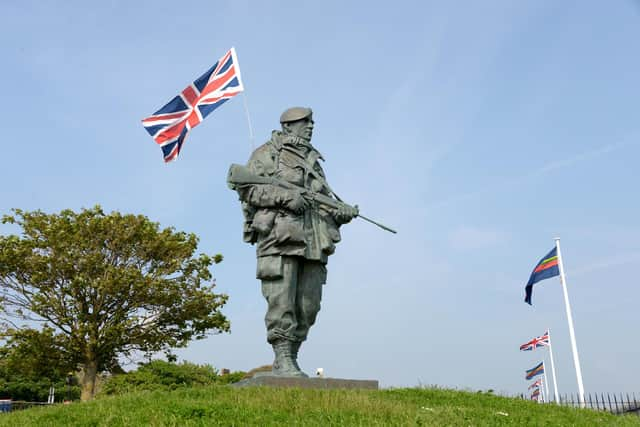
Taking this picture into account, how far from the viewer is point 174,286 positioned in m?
19.6

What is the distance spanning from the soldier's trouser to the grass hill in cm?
109

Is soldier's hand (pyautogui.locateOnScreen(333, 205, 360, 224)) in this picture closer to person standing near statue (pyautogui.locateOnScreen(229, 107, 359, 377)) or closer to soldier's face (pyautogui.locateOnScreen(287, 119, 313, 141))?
person standing near statue (pyautogui.locateOnScreen(229, 107, 359, 377))

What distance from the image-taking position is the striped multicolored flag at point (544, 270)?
639 inches

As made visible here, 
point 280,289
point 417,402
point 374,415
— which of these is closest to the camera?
point 374,415

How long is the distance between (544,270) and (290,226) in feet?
36.9

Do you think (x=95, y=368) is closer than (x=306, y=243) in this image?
No

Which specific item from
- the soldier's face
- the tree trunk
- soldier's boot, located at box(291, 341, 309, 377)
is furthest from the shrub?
the soldier's face

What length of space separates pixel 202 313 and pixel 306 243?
13.3m

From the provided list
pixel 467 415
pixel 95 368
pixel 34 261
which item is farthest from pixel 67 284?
pixel 467 415

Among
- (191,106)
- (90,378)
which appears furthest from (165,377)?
(191,106)

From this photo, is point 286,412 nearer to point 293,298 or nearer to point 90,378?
point 293,298

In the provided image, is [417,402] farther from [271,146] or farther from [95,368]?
[95,368]

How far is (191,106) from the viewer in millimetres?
10188

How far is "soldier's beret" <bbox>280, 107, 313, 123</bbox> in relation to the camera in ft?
27.7
